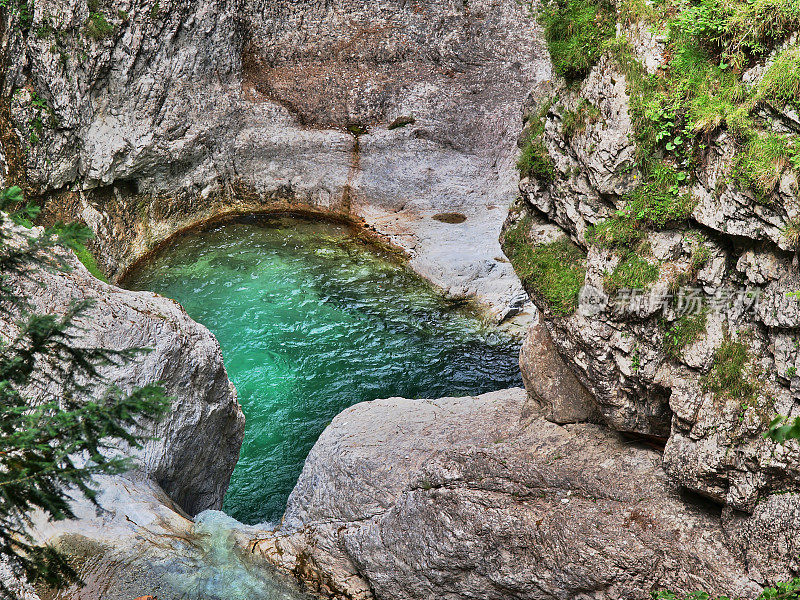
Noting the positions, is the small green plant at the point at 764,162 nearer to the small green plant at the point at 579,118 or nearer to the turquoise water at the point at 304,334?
the small green plant at the point at 579,118

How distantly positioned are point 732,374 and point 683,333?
617 mm

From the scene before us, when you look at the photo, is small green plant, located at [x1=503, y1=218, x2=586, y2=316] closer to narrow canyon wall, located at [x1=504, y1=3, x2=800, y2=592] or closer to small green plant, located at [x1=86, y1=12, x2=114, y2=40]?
narrow canyon wall, located at [x1=504, y1=3, x2=800, y2=592]

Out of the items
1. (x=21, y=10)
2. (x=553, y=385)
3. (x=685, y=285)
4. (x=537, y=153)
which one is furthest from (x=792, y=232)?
(x=21, y=10)

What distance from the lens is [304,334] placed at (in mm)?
14852

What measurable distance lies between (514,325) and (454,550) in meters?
7.81

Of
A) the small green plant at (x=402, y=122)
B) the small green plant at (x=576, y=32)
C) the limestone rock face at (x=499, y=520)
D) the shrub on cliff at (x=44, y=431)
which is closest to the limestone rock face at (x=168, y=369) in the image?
the limestone rock face at (x=499, y=520)

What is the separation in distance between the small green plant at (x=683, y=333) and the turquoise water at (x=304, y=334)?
6692 mm

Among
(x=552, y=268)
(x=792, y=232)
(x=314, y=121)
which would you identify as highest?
(x=792, y=232)

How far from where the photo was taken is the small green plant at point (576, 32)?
697 cm

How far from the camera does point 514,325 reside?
14734 mm

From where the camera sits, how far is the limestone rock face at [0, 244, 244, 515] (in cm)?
846

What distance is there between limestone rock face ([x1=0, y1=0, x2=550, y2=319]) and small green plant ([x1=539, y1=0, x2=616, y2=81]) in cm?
824

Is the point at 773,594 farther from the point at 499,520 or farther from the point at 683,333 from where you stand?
the point at 499,520

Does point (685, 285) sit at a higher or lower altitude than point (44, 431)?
higher
